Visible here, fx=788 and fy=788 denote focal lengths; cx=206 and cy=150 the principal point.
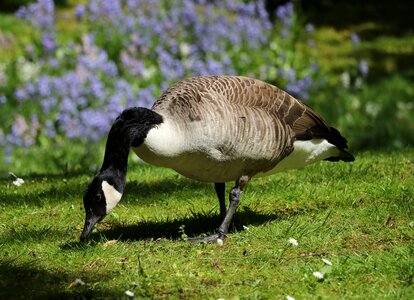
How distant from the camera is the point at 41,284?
4.38 m

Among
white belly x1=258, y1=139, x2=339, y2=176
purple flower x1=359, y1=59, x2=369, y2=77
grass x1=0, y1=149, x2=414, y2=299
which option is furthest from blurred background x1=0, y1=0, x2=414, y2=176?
white belly x1=258, y1=139, x2=339, y2=176

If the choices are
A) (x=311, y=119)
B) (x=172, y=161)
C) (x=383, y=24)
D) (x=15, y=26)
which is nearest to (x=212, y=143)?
(x=172, y=161)

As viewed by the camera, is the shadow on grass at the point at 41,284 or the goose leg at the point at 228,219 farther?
the goose leg at the point at 228,219

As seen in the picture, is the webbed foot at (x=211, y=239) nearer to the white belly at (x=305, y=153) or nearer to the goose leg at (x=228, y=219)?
the goose leg at (x=228, y=219)

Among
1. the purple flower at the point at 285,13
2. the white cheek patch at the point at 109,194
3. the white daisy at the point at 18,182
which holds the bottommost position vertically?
the white daisy at the point at 18,182

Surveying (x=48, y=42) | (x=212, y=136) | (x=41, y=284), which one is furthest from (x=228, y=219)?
(x=48, y=42)

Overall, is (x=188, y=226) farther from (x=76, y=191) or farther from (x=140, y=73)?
(x=140, y=73)

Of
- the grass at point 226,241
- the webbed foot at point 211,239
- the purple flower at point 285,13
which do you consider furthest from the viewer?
the purple flower at point 285,13

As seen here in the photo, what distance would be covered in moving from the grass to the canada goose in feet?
1.07

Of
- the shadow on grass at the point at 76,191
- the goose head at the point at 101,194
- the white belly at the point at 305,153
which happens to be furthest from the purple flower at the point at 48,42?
the goose head at the point at 101,194

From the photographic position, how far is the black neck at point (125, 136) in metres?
4.79

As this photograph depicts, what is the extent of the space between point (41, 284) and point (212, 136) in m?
1.36

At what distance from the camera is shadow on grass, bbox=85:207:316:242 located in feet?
17.9

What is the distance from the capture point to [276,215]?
231 inches
